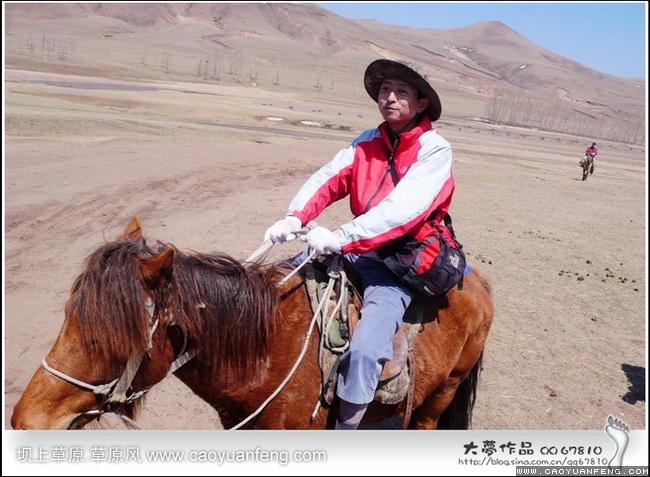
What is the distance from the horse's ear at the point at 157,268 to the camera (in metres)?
2.11

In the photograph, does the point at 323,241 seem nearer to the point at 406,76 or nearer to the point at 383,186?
the point at 383,186

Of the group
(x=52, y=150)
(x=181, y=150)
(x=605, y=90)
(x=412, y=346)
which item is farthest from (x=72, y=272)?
(x=605, y=90)

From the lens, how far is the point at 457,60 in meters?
167

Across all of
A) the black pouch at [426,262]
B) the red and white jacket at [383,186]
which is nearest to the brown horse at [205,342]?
the black pouch at [426,262]

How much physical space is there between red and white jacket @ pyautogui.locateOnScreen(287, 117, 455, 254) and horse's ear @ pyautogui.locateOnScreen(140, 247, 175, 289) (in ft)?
2.88

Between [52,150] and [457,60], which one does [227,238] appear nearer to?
[52,150]

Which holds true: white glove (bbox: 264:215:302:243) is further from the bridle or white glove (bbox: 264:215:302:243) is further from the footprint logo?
the footprint logo

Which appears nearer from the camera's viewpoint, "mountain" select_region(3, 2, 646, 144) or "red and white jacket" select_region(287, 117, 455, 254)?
"red and white jacket" select_region(287, 117, 455, 254)

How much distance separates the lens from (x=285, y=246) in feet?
28.2

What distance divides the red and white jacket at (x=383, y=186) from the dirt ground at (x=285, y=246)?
1759 millimetres

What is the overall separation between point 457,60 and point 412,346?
7078 inches

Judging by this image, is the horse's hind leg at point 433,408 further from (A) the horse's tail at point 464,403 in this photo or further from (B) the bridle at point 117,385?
(B) the bridle at point 117,385

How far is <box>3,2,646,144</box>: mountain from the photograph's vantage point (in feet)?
258

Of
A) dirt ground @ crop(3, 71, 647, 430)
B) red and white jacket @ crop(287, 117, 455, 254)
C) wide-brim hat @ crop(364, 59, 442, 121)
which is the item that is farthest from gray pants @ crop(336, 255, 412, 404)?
dirt ground @ crop(3, 71, 647, 430)
